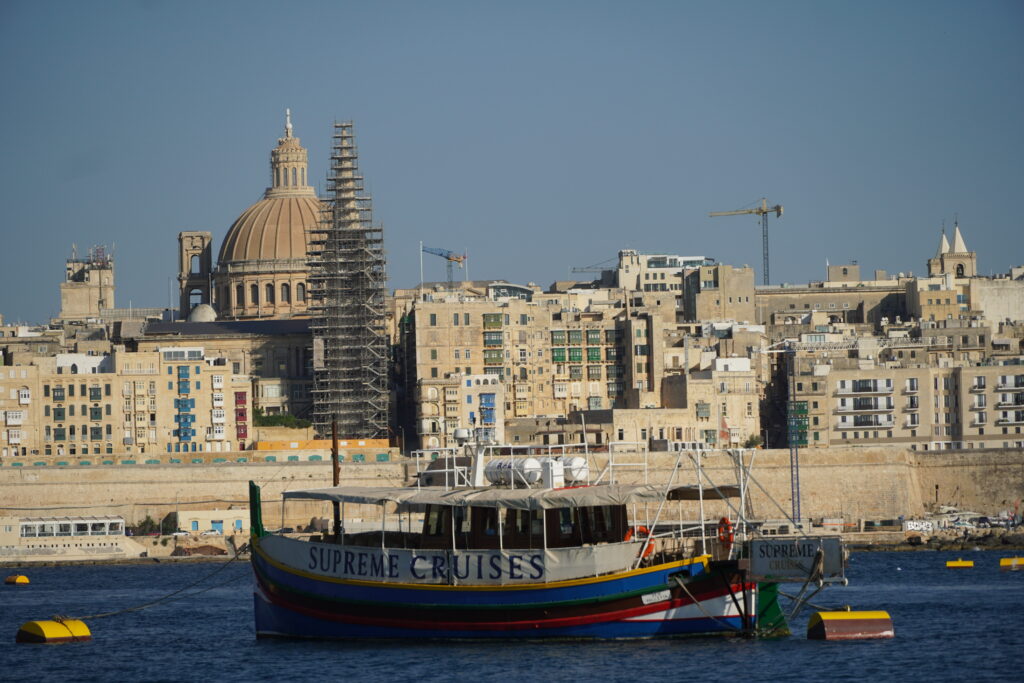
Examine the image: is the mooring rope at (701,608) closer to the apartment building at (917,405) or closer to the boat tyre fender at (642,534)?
the boat tyre fender at (642,534)

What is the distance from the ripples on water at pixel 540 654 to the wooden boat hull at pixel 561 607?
0.31 meters

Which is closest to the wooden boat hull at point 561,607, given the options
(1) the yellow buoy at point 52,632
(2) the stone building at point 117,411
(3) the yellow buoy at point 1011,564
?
(1) the yellow buoy at point 52,632

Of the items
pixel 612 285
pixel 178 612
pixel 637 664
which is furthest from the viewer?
pixel 612 285

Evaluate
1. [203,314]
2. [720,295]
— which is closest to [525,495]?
[720,295]

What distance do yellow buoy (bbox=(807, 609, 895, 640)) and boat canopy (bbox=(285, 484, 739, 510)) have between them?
317 cm

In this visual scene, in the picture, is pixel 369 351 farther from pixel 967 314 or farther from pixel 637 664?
pixel 637 664

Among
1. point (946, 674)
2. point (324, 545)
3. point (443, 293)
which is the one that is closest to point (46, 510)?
point (443, 293)

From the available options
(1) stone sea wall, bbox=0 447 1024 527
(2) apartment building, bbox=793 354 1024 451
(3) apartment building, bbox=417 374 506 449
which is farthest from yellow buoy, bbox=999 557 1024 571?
(3) apartment building, bbox=417 374 506 449

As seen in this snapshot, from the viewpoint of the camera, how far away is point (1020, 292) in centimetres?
14912

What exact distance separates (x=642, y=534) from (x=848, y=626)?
4.76 metres

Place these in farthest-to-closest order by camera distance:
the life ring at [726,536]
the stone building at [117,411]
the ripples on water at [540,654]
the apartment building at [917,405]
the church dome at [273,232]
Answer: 1. the church dome at [273,232]
2. the stone building at [117,411]
3. the apartment building at [917,405]
4. the life ring at [726,536]
5. the ripples on water at [540,654]

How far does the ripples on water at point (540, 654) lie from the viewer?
40.9m

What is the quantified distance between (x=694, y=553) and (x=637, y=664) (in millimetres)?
3514

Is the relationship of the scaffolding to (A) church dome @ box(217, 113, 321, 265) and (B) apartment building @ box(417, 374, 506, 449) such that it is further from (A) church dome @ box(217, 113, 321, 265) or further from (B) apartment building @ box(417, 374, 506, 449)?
(A) church dome @ box(217, 113, 321, 265)
